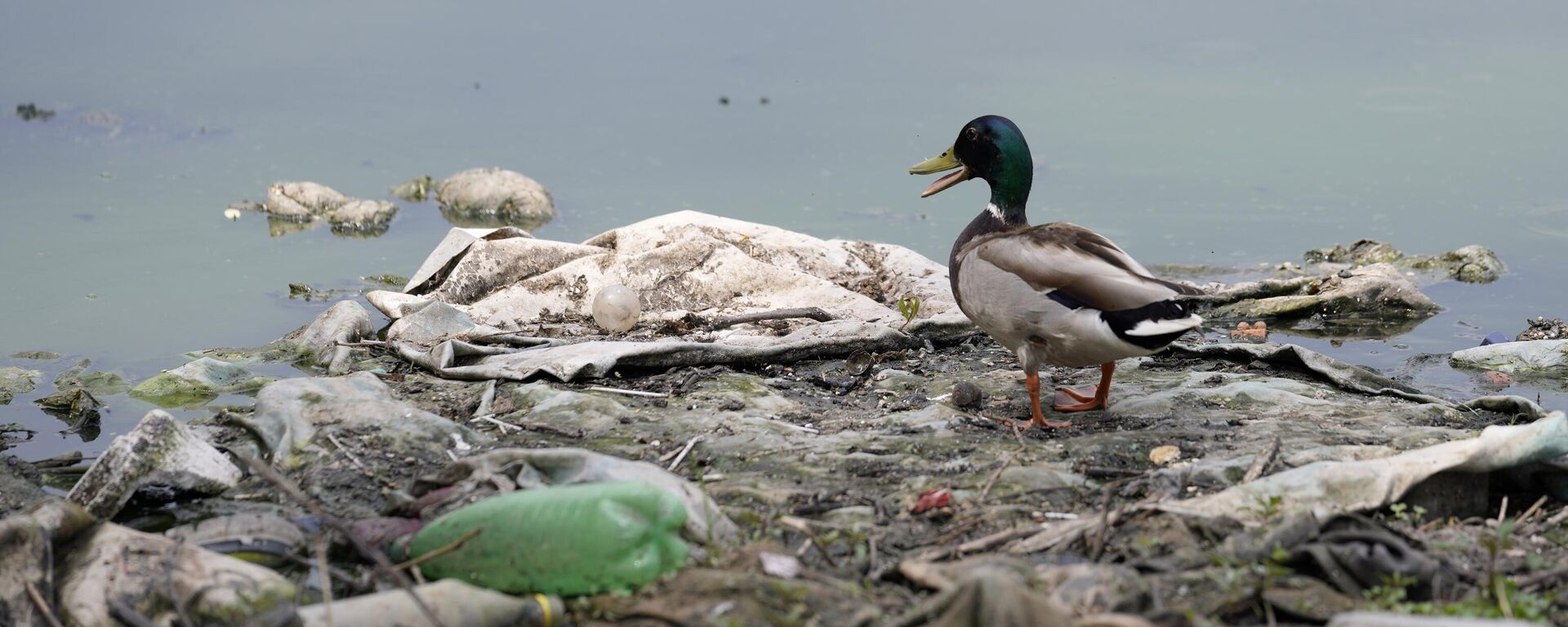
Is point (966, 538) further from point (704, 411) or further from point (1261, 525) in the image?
point (704, 411)

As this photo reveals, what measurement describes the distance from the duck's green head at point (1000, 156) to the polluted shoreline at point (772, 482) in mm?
663

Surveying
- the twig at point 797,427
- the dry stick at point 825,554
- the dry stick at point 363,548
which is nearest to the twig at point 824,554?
the dry stick at point 825,554

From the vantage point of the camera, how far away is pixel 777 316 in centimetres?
565

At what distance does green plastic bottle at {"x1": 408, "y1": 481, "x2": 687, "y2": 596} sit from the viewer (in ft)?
9.23

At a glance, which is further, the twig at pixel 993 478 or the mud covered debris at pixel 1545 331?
the mud covered debris at pixel 1545 331

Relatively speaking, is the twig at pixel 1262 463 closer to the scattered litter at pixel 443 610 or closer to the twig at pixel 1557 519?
the twig at pixel 1557 519

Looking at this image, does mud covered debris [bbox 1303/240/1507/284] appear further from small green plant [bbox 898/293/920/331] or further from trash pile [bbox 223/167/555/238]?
trash pile [bbox 223/167/555/238]

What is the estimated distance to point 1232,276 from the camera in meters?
7.22

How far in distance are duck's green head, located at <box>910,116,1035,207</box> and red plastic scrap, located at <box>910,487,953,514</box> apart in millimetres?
1710

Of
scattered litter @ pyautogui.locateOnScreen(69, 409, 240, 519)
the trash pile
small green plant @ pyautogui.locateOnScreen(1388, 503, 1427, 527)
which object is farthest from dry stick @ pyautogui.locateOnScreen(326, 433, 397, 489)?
the trash pile

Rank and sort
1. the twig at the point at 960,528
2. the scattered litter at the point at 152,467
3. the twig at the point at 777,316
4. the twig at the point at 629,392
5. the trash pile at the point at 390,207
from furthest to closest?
the trash pile at the point at 390,207 < the twig at the point at 777,316 < the twig at the point at 629,392 < the scattered litter at the point at 152,467 < the twig at the point at 960,528

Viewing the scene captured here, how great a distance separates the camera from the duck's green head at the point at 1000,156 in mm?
4895

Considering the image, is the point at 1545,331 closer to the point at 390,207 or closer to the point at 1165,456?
the point at 1165,456

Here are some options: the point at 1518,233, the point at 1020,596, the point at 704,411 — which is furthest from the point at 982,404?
the point at 1518,233
